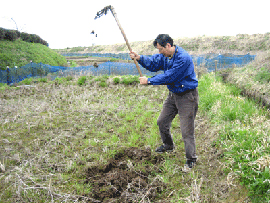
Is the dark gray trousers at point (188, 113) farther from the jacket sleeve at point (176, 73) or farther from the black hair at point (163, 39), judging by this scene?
the black hair at point (163, 39)

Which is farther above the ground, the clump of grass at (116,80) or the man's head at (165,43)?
the man's head at (165,43)

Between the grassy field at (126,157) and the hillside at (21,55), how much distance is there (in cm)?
1193

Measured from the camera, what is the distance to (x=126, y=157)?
138 inches

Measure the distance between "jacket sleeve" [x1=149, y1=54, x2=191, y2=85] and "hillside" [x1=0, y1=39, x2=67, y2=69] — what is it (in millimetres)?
15441

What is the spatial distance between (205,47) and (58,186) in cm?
3816

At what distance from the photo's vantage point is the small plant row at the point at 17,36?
1853cm

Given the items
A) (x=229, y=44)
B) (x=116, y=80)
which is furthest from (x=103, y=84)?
(x=229, y=44)

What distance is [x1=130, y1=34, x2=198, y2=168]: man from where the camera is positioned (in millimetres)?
2850

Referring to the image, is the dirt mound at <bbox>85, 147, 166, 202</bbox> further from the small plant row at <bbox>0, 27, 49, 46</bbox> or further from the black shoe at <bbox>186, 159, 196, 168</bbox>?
the small plant row at <bbox>0, 27, 49, 46</bbox>

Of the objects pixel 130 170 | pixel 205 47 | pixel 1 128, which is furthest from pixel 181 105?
pixel 205 47

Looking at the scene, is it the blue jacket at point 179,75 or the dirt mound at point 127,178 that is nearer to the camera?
the dirt mound at point 127,178

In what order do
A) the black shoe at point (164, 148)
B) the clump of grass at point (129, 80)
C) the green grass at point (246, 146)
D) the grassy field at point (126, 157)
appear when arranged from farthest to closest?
the clump of grass at point (129, 80), the black shoe at point (164, 148), the grassy field at point (126, 157), the green grass at point (246, 146)

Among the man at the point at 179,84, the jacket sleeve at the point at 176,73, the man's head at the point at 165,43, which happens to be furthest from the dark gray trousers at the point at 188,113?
the man's head at the point at 165,43

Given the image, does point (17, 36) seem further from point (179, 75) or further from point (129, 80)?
point (179, 75)
